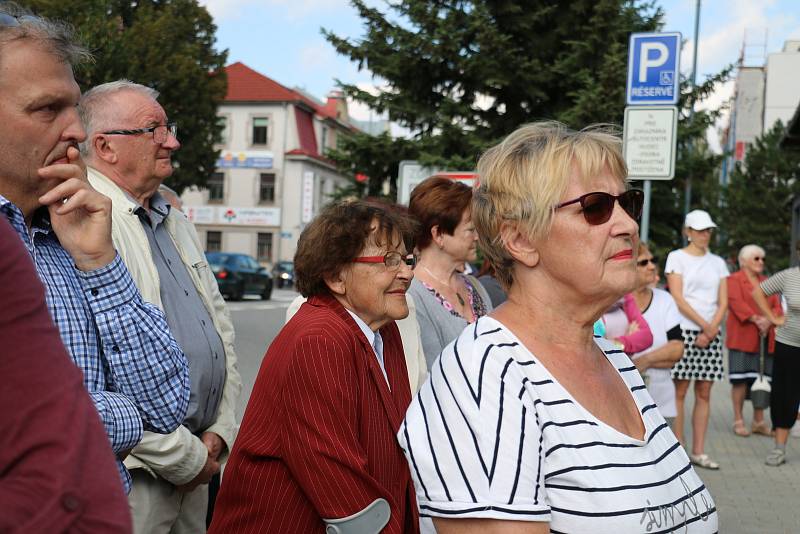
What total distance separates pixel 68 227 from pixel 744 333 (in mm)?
10006

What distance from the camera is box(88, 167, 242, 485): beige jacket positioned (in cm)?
323

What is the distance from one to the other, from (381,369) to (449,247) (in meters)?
1.84

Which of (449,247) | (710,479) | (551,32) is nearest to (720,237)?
(551,32)

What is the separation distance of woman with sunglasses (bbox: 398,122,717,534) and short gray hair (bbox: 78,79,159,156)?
5.59 feet

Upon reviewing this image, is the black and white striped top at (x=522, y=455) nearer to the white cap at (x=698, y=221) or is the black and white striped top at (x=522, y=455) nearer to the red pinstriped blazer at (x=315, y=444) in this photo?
the red pinstriped blazer at (x=315, y=444)

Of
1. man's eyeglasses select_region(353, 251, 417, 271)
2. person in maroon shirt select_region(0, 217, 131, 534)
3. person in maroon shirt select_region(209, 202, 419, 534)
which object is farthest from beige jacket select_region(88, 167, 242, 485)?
person in maroon shirt select_region(0, 217, 131, 534)

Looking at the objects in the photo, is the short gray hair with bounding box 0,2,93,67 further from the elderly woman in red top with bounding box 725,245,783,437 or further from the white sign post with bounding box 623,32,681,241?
the elderly woman in red top with bounding box 725,245,783,437

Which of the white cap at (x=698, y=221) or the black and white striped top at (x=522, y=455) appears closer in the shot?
the black and white striped top at (x=522, y=455)

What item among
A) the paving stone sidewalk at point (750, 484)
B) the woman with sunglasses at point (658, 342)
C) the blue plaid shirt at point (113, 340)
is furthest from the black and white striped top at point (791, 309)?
the blue plaid shirt at point (113, 340)

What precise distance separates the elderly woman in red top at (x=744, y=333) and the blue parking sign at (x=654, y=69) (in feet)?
8.97

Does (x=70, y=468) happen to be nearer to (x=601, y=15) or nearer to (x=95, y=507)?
(x=95, y=507)

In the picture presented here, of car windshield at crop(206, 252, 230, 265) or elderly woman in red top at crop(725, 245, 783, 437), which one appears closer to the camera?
elderly woman in red top at crop(725, 245, 783, 437)

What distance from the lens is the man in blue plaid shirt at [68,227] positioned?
1985 mm

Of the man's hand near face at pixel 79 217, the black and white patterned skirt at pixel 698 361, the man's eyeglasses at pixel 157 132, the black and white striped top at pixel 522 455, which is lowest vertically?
the black and white patterned skirt at pixel 698 361
